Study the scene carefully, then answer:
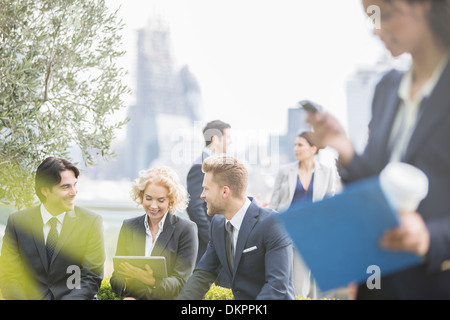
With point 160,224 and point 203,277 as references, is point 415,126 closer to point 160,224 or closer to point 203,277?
point 203,277

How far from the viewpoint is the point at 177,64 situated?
4.17 meters

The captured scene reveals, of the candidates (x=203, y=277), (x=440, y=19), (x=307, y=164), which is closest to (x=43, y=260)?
(x=203, y=277)

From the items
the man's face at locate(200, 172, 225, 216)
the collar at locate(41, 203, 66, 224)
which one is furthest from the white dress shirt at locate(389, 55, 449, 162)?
the collar at locate(41, 203, 66, 224)

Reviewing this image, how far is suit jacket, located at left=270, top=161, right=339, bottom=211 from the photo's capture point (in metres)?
3.91

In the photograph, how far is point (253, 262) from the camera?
127 inches

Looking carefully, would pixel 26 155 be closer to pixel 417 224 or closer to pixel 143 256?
pixel 143 256

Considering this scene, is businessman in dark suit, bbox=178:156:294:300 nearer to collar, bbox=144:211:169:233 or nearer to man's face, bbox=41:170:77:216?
collar, bbox=144:211:169:233

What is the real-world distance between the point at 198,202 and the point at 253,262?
100cm

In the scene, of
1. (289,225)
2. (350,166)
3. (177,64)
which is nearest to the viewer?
(289,225)

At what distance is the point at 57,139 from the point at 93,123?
0.32m

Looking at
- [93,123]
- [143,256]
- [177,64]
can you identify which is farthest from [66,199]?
[177,64]

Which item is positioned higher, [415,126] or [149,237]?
[415,126]

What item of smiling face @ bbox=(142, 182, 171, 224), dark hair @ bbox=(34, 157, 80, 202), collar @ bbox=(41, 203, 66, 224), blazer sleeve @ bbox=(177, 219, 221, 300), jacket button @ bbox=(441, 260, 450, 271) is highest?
dark hair @ bbox=(34, 157, 80, 202)
